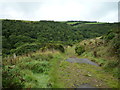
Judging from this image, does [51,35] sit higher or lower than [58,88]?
higher

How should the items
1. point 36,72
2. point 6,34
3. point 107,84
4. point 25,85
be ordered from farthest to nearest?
point 6,34 < point 36,72 < point 107,84 < point 25,85

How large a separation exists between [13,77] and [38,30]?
57.2m

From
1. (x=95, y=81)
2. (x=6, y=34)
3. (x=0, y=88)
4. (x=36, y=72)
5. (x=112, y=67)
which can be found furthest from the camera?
(x=6, y=34)

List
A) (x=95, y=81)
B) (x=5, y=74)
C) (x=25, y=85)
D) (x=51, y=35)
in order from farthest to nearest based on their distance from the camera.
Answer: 1. (x=51, y=35)
2. (x=95, y=81)
3. (x=5, y=74)
4. (x=25, y=85)

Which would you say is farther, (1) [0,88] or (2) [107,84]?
(2) [107,84]

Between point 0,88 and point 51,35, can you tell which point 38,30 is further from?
point 0,88

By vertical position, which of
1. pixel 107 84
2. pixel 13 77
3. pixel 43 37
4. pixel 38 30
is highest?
pixel 38 30

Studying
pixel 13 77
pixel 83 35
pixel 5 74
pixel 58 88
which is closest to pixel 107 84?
pixel 58 88

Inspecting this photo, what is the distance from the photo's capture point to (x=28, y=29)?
59.4 metres

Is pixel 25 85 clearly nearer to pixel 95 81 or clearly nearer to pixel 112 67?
pixel 95 81

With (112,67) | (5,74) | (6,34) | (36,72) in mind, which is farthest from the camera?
(6,34)

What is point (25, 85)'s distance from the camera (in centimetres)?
517

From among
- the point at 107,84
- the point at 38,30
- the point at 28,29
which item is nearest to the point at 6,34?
the point at 28,29

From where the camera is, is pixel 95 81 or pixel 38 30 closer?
pixel 95 81
